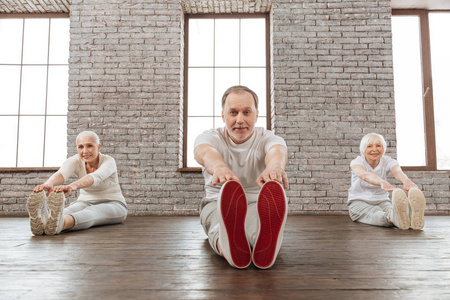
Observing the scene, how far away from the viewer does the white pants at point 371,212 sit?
2.51 m

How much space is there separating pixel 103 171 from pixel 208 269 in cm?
148

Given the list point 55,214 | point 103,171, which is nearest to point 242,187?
point 55,214

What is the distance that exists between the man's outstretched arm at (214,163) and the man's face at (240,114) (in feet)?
0.51

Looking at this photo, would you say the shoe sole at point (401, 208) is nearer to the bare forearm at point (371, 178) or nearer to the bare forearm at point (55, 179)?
the bare forearm at point (371, 178)

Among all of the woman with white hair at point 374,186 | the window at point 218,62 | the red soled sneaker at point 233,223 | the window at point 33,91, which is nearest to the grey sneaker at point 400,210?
the woman with white hair at point 374,186

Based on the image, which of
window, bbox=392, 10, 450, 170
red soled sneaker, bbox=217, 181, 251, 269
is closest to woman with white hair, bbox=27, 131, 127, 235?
red soled sneaker, bbox=217, 181, 251, 269

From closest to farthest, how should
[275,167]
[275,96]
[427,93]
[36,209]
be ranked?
1. [275,167]
2. [36,209]
3. [275,96]
4. [427,93]

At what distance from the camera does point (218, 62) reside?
4156 mm

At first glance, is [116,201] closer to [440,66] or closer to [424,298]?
[424,298]

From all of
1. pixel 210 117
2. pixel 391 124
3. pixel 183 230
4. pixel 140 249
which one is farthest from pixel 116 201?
pixel 391 124

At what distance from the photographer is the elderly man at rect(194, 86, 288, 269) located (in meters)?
1.17

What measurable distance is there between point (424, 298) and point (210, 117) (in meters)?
3.37

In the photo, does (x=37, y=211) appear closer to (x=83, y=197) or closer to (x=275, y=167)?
(x=83, y=197)

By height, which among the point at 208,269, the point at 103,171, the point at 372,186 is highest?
the point at 103,171
